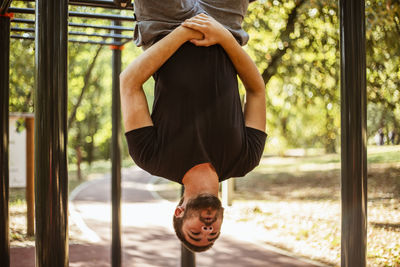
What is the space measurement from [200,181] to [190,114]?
0.31 metres

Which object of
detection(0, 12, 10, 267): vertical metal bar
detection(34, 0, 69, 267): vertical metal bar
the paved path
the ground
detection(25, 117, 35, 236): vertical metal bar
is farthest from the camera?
detection(25, 117, 35, 236): vertical metal bar

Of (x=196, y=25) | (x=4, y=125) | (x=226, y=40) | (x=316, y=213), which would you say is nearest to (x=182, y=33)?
(x=196, y=25)

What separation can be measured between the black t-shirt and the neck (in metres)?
0.03

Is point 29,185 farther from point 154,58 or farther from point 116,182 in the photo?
point 154,58

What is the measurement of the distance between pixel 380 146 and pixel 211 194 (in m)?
6.16

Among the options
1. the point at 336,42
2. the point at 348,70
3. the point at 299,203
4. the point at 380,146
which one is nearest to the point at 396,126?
the point at 380,146

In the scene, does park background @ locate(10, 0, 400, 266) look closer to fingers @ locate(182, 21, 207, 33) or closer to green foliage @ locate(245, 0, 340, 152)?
green foliage @ locate(245, 0, 340, 152)

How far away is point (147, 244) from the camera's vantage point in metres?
7.68

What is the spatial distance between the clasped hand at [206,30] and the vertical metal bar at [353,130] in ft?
1.94

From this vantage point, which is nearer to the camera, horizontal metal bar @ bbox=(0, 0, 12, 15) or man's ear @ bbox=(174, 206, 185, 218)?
man's ear @ bbox=(174, 206, 185, 218)

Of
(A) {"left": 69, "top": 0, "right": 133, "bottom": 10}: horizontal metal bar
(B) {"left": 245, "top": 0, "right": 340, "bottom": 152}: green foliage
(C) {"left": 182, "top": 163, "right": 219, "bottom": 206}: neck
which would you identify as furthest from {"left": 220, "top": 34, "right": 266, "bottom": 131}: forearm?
(B) {"left": 245, "top": 0, "right": 340, "bottom": 152}: green foliage

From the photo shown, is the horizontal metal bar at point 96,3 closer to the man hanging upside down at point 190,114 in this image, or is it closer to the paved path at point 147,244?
the man hanging upside down at point 190,114

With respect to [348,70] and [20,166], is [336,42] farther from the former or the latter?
[348,70]

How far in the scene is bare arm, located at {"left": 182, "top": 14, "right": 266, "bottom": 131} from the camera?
197 centimetres
